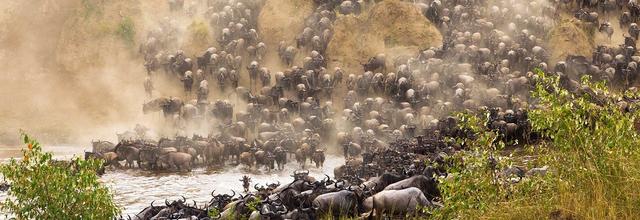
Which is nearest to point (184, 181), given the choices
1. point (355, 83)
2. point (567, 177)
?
point (355, 83)

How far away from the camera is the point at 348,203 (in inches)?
526

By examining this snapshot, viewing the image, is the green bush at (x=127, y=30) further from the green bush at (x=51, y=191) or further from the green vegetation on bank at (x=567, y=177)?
the green vegetation on bank at (x=567, y=177)

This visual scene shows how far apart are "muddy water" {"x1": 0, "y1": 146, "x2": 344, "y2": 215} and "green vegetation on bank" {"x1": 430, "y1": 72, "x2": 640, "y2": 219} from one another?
10119 millimetres

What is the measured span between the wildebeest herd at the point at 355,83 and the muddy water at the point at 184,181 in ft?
2.25

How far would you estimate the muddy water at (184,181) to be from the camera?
20469 mm

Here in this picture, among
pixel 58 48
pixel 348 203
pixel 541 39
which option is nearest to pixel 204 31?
A: pixel 58 48

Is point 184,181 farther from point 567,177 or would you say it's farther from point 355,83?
point 567,177

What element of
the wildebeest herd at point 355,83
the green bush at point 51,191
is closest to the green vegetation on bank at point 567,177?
the green bush at point 51,191

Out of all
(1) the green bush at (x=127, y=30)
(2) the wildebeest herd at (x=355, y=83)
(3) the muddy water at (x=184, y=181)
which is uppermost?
(1) the green bush at (x=127, y=30)

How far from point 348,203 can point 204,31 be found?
93.4ft

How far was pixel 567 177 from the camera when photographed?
10445 millimetres

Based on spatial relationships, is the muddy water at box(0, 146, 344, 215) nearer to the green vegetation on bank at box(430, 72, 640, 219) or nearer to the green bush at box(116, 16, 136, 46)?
the green vegetation on bank at box(430, 72, 640, 219)

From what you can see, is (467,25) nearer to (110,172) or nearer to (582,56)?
(582,56)

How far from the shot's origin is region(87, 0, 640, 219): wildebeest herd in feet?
86.4
